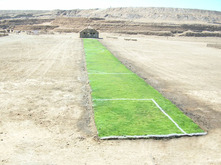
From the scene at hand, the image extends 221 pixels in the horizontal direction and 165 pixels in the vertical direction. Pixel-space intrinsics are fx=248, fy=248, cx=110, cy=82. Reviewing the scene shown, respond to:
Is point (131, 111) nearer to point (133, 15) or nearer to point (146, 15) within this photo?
point (146, 15)

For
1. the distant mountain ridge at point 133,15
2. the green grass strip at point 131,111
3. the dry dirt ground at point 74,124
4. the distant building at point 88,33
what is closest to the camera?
the dry dirt ground at point 74,124

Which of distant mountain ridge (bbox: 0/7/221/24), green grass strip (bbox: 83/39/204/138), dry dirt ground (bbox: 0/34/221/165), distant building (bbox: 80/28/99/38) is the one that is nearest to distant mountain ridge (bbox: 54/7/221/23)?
distant mountain ridge (bbox: 0/7/221/24)

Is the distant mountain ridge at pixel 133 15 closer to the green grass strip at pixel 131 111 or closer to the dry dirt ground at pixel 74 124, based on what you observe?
the dry dirt ground at pixel 74 124

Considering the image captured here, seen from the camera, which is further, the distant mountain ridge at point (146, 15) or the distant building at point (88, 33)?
the distant mountain ridge at point (146, 15)

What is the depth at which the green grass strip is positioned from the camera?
11.4 metres

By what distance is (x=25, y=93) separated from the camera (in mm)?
16328

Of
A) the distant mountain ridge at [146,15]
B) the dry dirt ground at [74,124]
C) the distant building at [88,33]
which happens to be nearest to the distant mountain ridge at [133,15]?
the distant mountain ridge at [146,15]

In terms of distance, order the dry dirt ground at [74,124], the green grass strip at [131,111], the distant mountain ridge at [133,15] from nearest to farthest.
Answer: the dry dirt ground at [74,124] → the green grass strip at [131,111] → the distant mountain ridge at [133,15]

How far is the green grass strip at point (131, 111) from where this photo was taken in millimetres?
11398

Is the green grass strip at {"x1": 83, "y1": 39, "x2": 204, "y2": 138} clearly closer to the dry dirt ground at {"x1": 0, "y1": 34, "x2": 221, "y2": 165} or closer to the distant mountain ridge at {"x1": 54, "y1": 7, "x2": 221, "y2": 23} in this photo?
the dry dirt ground at {"x1": 0, "y1": 34, "x2": 221, "y2": 165}

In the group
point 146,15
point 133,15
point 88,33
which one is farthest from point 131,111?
point 133,15

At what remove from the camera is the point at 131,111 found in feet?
44.3

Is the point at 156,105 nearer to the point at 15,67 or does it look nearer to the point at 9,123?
the point at 9,123

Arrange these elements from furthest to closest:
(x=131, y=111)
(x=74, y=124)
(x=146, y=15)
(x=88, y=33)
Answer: (x=146, y=15) → (x=88, y=33) → (x=131, y=111) → (x=74, y=124)
